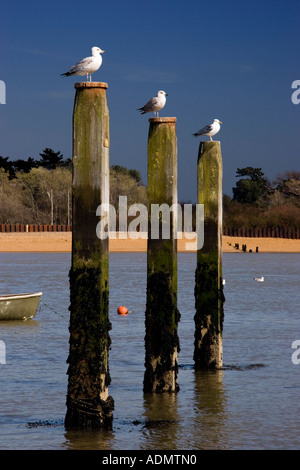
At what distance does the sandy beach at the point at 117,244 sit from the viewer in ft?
276

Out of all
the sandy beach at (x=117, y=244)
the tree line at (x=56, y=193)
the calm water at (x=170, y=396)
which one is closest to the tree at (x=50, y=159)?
the tree line at (x=56, y=193)

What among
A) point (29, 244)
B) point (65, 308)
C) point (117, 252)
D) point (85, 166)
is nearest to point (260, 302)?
point (65, 308)

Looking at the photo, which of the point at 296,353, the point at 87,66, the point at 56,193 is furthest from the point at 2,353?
the point at 56,193

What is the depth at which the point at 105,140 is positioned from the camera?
11.7m

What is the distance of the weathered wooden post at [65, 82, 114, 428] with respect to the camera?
456 inches

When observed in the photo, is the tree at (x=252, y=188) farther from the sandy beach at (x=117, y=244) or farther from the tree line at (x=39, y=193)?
the sandy beach at (x=117, y=244)

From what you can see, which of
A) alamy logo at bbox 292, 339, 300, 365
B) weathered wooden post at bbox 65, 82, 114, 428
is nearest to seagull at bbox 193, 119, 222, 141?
alamy logo at bbox 292, 339, 300, 365

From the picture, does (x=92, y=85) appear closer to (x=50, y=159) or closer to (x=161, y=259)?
(x=161, y=259)

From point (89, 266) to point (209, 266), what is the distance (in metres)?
5.15

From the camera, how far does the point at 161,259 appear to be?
1426 cm

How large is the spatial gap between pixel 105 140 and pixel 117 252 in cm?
7080

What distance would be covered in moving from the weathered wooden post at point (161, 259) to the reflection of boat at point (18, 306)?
10.8 meters

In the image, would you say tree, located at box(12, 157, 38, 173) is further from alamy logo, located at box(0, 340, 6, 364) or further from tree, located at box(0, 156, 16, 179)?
alamy logo, located at box(0, 340, 6, 364)

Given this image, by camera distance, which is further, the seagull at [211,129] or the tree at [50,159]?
the tree at [50,159]
